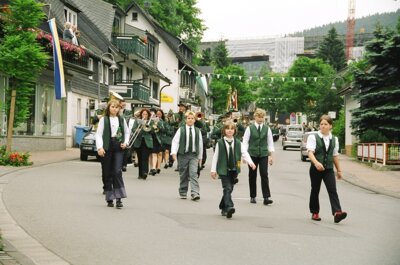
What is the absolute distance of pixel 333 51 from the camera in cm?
11100

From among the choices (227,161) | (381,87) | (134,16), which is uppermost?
(134,16)

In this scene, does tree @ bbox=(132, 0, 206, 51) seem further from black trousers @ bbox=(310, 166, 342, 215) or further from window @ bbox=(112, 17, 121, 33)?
black trousers @ bbox=(310, 166, 342, 215)

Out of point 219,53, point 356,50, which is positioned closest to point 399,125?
point 219,53

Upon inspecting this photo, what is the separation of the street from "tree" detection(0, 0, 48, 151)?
601 centimetres

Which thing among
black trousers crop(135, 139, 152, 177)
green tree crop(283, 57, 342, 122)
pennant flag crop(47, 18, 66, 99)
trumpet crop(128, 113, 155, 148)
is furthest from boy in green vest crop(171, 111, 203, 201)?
green tree crop(283, 57, 342, 122)

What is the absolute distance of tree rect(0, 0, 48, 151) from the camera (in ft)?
64.5

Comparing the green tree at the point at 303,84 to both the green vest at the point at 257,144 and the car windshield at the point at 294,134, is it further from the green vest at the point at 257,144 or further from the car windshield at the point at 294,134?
the green vest at the point at 257,144

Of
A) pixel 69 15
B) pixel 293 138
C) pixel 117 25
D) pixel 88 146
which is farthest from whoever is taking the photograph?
pixel 293 138

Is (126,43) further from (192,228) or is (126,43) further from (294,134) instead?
(192,228)

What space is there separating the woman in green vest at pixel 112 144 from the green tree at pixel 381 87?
21.8 meters

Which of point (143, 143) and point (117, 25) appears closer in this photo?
point (143, 143)

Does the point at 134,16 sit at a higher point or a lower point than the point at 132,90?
higher

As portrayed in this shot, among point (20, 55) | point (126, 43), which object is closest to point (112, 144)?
point (20, 55)

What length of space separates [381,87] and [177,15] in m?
36.6
